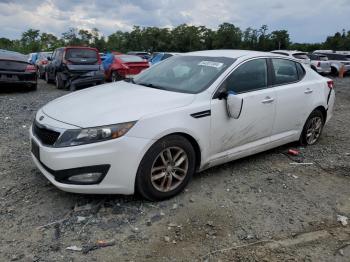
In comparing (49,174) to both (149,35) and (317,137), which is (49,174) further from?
(149,35)

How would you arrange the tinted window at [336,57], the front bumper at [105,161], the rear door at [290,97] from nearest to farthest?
the front bumper at [105,161] < the rear door at [290,97] < the tinted window at [336,57]

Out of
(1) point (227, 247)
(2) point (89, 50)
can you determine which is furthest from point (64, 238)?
(2) point (89, 50)

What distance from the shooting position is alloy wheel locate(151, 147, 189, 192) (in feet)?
12.9

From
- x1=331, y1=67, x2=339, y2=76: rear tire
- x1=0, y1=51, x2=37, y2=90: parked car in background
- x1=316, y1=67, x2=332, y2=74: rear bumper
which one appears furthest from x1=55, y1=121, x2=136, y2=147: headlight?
x1=331, y1=67, x2=339, y2=76: rear tire

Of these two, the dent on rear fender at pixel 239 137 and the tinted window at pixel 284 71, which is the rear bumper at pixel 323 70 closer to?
the tinted window at pixel 284 71

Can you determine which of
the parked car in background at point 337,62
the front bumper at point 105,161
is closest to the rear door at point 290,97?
the front bumper at point 105,161

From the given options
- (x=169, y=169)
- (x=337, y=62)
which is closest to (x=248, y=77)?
(x=169, y=169)

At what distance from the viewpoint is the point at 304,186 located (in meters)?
4.61

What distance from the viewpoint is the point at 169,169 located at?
13.2ft

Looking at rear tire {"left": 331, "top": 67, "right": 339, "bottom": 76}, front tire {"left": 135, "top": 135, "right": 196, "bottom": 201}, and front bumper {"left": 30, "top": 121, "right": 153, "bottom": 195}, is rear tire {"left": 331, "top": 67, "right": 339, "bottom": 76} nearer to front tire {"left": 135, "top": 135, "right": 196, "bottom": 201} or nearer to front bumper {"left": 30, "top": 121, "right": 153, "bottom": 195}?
front tire {"left": 135, "top": 135, "right": 196, "bottom": 201}

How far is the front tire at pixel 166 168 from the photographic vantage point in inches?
149

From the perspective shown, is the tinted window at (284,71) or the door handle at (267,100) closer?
the door handle at (267,100)

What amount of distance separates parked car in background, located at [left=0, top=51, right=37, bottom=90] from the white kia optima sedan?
777 centimetres

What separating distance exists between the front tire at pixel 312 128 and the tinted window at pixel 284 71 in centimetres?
74
